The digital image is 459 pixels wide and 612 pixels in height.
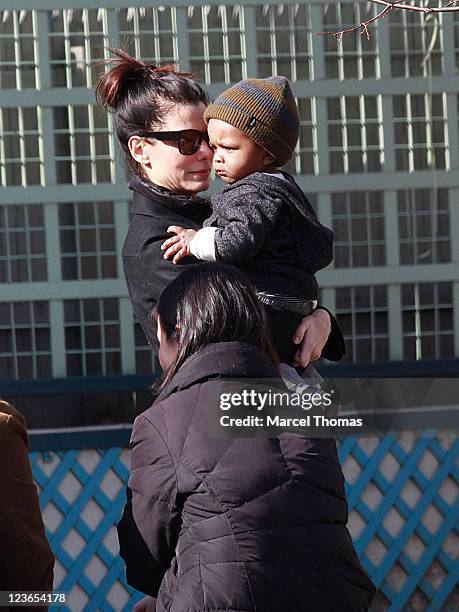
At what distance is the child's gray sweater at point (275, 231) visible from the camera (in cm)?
290

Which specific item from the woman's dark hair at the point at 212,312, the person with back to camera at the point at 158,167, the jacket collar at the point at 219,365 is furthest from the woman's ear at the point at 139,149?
the jacket collar at the point at 219,365

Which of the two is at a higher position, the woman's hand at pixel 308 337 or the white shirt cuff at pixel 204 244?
the white shirt cuff at pixel 204 244

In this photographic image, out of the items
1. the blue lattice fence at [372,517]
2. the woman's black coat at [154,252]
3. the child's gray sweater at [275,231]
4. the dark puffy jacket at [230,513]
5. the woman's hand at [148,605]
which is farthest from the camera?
the blue lattice fence at [372,517]

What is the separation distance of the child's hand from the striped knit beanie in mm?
301

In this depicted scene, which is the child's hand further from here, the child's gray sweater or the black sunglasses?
the black sunglasses

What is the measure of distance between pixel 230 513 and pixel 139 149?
1135 mm

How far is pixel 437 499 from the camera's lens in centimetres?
513

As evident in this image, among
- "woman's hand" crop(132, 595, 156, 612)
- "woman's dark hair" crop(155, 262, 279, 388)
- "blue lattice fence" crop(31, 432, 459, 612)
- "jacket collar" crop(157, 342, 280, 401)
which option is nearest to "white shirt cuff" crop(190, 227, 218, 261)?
"woman's dark hair" crop(155, 262, 279, 388)

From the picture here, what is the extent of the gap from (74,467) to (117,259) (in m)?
0.92

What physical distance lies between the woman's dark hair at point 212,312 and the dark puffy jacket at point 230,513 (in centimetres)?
4

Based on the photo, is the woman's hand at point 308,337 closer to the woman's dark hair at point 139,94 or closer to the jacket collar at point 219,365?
the jacket collar at point 219,365

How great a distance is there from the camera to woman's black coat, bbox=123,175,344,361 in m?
3.01

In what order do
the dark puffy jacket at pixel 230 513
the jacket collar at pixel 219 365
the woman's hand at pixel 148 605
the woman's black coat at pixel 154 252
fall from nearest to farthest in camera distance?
the dark puffy jacket at pixel 230 513
the jacket collar at pixel 219 365
the woman's hand at pixel 148 605
the woman's black coat at pixel 154 252

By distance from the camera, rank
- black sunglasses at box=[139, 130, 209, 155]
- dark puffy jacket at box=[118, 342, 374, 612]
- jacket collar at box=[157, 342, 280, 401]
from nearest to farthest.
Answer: dark puffy jacket at box=[118, 342, 374, 612] → jacket collar at box=[157, 342, 280, 401] → black sunglasses at box=[139, 130, 209, 155]
